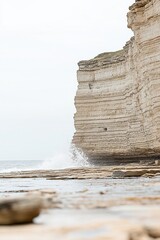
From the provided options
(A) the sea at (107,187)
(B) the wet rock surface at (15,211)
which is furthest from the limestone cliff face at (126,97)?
(B) the wet rock surface at (15,211)

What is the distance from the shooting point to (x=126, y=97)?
38.7m

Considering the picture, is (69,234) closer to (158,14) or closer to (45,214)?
(45,214)

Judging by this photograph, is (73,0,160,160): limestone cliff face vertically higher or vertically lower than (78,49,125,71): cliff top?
lower

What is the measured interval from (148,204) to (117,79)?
34.2 metres

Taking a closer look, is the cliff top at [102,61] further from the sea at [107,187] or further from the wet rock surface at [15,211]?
the wet rock surface at [15,211]

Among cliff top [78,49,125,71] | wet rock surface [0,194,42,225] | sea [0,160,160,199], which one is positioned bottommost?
sea [0,160,160,199]

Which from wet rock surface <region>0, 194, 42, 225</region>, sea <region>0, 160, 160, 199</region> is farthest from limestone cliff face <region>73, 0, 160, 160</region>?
wet rock surface <region>0, 194, 42, 225</region>

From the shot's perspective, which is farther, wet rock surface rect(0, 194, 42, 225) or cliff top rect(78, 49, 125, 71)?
cliff top rect(78, 49, 125, 71)

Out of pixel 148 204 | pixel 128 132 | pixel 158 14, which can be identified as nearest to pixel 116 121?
pixel 128 132

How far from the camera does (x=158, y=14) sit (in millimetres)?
30234

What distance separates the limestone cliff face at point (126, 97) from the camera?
30.8 m

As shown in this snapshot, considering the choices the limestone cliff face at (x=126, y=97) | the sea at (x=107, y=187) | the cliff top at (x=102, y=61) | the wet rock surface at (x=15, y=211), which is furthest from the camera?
the cliff top at (x=102, y=61)

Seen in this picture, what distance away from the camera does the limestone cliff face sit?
3077cm

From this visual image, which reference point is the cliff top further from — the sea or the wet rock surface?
the wet rock surface
